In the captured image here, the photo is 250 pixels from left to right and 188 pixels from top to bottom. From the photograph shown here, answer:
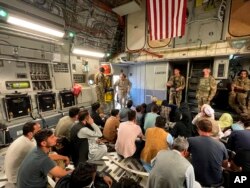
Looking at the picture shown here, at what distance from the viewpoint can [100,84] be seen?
5.75m

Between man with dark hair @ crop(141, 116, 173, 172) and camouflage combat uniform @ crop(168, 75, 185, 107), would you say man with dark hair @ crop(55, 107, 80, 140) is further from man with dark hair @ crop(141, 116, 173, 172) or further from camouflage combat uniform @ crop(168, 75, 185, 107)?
camouflage combat uniform @ crop(168, 75, 185, 107)

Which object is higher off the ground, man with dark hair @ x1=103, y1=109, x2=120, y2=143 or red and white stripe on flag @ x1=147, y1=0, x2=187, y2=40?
red and white stripe on flag @ x1=147, y1=0, x2=187, y2=40

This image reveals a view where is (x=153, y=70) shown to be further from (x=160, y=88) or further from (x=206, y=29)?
(x=206, y=29)

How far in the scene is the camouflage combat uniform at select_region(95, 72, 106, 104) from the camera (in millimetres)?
5727

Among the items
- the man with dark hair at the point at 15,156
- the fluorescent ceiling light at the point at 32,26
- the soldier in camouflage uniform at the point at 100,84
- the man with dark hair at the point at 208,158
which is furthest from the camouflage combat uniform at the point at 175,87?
the man with dark hair at the point at 15,156

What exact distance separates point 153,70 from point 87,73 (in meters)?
2.65

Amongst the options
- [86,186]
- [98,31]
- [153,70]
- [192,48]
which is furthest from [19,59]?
[192,48]

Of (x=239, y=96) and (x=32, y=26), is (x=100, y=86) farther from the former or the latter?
(x=239, y=96)

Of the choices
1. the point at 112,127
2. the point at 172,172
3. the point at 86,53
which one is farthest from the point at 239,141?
the point at 86,53

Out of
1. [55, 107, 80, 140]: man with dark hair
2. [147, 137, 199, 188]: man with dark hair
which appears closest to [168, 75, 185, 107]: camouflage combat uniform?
[55, 107, 80, 140]: man with dark hair

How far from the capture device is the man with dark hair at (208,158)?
1.77 metres

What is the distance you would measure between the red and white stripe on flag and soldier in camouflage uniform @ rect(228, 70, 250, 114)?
230cm

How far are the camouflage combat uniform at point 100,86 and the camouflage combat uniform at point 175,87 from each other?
2.51 meters

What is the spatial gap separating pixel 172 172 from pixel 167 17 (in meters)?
3.89
